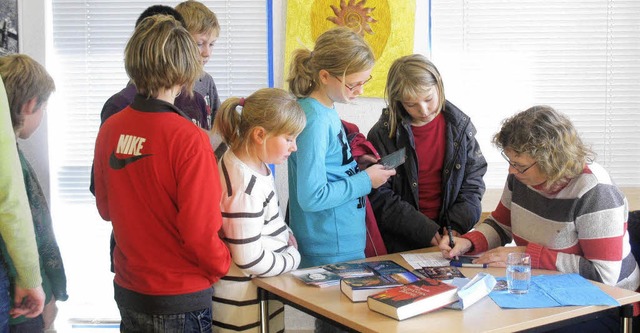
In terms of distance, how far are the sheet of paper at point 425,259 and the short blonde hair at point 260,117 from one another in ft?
2.09

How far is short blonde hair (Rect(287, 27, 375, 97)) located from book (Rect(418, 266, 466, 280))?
2.35ft

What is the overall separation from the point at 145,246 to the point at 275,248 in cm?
44

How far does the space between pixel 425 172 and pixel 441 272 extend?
621 millimetres

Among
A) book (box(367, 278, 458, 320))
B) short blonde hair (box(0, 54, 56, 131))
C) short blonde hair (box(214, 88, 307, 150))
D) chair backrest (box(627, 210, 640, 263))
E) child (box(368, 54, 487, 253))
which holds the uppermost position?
short blonde hair (box(0, 54, 56, 131))

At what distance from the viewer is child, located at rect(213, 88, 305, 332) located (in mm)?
2102

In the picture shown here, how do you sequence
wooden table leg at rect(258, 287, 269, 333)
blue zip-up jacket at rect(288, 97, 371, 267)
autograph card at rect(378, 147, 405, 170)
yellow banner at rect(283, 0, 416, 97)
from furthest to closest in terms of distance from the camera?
yellow banner at rect(283, 0, 416, 97)
autograph card at rect(378, 147, 405, 170)
blue zip-up jacket at rect(288, 97, 371, 267)
wooden table leg at rect(258, 287, 269, 333)

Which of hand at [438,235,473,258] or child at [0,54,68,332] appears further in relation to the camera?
hand at [438,235,473,258]

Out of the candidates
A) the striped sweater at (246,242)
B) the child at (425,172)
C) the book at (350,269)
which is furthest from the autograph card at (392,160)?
the striped sweater at (246,242)

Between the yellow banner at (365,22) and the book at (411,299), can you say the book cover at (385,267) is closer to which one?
the book at (411,299)

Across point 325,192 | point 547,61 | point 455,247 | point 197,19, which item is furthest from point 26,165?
point 547,61

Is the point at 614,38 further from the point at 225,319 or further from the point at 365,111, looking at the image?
the point at 225,319

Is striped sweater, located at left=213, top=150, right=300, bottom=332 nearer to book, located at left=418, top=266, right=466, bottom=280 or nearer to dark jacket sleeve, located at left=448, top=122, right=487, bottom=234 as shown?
book, located at left=418, top=266, right=466, bottom=280

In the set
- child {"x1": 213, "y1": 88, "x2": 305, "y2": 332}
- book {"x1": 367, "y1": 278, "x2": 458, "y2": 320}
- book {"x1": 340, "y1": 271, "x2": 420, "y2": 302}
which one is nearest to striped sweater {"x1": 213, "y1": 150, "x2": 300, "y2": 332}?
child {"x1": 213, "y1": 88, "x2": 305, "y2": 332}

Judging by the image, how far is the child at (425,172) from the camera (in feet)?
8.96
